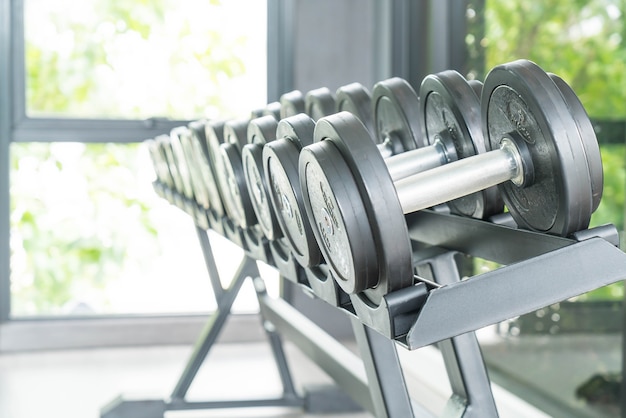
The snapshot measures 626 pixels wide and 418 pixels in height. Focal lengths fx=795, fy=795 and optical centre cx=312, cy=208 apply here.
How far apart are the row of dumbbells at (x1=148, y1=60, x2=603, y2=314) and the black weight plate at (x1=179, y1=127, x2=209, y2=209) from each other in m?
0.34

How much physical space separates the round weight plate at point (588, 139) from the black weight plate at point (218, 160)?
25.1 inches

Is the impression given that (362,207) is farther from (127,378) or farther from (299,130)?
(127,378)

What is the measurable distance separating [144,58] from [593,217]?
2.06 m

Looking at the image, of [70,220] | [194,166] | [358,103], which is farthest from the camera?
[70,220]

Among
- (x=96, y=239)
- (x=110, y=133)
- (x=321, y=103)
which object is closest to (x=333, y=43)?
(x=110, y=133)

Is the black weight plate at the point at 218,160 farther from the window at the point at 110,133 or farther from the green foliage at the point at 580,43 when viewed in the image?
the window at the point at 110,133

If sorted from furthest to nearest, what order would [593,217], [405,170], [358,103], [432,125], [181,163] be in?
[593,217]
[181,163]
[358,103]
[432,125]
[405,170]

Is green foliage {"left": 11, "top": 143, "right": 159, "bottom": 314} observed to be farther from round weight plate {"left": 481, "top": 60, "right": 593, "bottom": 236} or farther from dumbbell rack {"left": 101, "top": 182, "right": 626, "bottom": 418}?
round weight plate {"left": 481, "top": 60, "right": 593, "bottom": 236}

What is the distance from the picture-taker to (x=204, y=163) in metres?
1.48

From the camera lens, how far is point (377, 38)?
135 inches

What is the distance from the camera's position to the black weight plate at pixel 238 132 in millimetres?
→ 1258

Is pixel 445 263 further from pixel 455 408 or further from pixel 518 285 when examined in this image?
pixel 518 285

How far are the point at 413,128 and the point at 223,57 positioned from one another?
7.70 ft

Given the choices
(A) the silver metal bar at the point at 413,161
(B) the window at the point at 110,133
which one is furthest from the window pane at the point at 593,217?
(B) the window at the point at 110,133
